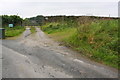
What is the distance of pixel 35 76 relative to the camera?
5156 mm

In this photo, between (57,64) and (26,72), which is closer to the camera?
(26,72)

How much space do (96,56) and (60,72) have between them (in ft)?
8.54

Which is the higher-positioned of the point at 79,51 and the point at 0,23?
the point at 0,23

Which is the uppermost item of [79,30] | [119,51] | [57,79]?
[79,30]

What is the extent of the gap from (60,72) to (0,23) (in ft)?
101

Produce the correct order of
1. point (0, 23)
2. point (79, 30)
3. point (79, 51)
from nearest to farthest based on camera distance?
1. point (79, 51)
2. point (79, 30)
3. point (0, 23)

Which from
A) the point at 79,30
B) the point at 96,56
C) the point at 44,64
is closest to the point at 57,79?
the point at 44,64

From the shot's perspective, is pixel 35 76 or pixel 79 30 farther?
pixel 79 30

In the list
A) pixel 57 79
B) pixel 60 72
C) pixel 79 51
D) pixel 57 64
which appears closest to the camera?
pixel 57 79

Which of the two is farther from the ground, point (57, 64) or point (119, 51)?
point (119, 51)

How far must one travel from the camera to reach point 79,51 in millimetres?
8812

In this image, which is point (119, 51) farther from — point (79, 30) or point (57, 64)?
point (79, 30)

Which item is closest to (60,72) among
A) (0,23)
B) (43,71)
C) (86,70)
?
(43,71)

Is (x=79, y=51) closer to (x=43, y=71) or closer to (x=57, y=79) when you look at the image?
(x=43, y=71)
